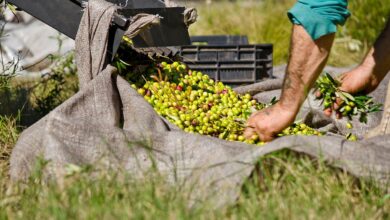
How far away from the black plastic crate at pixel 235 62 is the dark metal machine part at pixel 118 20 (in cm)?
117

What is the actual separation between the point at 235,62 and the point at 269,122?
1.79 meters

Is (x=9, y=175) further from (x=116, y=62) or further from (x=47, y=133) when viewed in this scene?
(x=116, y=62)

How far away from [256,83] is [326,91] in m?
0.88

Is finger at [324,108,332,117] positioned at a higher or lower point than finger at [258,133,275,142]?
lower

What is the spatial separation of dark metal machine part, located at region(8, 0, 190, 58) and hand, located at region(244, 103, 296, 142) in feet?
2.27

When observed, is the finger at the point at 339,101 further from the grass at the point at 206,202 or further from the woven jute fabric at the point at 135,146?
the grass at the point at 206,202

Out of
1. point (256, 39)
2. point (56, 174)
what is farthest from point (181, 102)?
point (256, 39)

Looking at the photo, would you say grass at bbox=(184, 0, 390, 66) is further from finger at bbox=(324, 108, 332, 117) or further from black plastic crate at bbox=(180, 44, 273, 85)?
finger at bbox=(324, 108, 332, 117)

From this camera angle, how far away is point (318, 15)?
371 centimetres

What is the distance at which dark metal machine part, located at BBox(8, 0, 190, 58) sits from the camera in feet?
13.8

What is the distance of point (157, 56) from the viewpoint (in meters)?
4.66

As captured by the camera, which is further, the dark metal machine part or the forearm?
the dark metal machine part

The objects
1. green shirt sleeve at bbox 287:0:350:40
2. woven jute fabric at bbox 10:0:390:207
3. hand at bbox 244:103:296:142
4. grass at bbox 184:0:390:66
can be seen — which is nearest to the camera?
woven jute fabric at bbox 10:0:390:207

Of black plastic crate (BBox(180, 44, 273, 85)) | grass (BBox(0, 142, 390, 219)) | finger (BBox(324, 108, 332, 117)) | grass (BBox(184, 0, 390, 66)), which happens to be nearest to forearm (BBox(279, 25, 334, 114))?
grass (BBox(0, 142, 390, 219))
